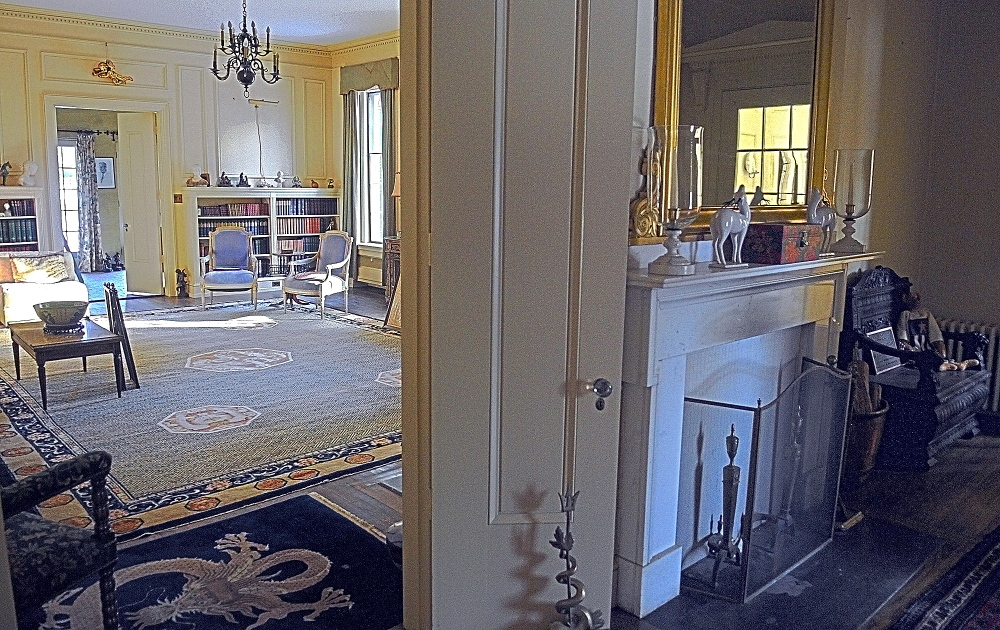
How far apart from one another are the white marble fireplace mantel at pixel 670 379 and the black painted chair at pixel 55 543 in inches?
63.1

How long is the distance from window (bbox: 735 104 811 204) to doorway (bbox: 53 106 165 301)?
7827 millimetres

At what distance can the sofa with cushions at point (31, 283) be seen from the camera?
7109 millimetres

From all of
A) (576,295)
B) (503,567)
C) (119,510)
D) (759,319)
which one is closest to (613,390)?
(576,295)

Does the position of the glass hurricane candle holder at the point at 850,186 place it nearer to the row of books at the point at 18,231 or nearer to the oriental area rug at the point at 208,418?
the oriental area rug at the point at 208,418

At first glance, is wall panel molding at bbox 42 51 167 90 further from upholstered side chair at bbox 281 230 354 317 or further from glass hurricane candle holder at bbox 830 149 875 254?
glass hurricane candle holder at bbox 830 149 875 254

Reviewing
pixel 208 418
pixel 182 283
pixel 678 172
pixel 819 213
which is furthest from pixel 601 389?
pixel 182 283

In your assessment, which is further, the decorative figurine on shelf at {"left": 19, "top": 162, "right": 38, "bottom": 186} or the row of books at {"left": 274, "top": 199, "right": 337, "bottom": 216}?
the row of books at {"left": 274, "top": 199, "right": 337, "bottom": 216}

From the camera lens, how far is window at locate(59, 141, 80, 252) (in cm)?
1153

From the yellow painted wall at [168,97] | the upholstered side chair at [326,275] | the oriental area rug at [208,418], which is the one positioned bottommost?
the oriental area rug at [208,418]

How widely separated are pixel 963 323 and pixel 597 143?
390 cm

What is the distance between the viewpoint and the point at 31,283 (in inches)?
285

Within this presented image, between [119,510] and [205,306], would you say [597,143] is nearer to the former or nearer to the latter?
[119,510]

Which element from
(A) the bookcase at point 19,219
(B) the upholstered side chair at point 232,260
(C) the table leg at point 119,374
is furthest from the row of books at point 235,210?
(C) the table leg at point 119,374

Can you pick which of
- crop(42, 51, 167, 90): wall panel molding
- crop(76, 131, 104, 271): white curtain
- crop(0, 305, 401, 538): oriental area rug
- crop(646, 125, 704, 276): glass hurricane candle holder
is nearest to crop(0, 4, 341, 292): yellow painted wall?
crop(42, 51, 167, 90): wall panel molding
